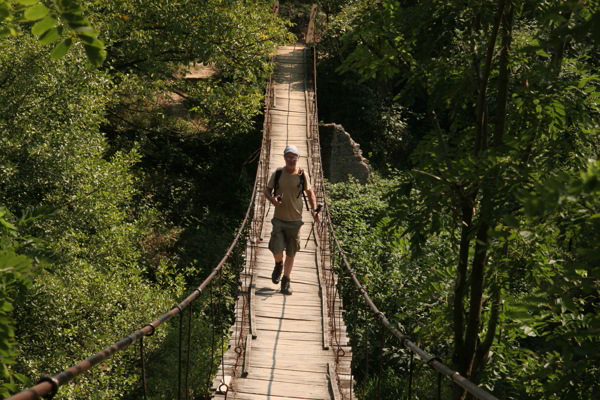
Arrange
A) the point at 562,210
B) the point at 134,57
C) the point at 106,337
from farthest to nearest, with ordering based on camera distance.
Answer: the point at 134,57, the point at 106,337, the point at 562,210

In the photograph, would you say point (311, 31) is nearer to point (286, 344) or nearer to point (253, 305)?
point (253, 305)

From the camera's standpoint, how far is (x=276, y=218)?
6309mm

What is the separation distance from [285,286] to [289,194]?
3.44ft

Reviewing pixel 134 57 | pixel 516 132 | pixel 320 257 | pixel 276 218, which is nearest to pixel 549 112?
pixel 516 132

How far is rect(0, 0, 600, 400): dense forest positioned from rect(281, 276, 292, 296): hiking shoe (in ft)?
3.28

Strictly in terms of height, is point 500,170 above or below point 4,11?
below

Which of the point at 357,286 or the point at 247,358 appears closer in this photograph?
the point at 357,286

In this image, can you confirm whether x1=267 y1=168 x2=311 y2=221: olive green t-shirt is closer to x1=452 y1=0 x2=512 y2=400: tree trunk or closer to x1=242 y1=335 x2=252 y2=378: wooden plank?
x1=242 y1=335 x2=252 y2=378: wooden plank

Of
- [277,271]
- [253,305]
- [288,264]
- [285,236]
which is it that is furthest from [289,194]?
[253,305]

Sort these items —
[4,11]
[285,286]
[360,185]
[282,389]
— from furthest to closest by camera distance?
[360,185] → [285,286] → [282,389] → [4,11]

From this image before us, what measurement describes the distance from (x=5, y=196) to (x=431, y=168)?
5607 mm

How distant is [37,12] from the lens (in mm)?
1793

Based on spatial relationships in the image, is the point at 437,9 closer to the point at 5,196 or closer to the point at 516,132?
the point at 516,132

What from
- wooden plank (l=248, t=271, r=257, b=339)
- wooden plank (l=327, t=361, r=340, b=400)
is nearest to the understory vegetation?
wooden plank (l=327, t=361, r=340, b=400)
